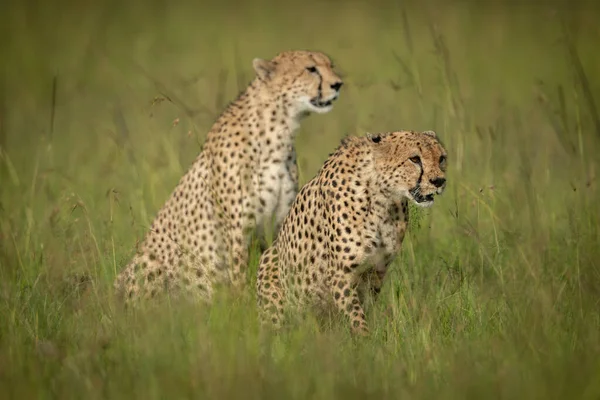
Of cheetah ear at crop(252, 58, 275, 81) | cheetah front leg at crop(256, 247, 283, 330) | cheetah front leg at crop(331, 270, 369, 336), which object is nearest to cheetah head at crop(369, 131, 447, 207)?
cheetah front leg at crop(331, 270, 369, 336)

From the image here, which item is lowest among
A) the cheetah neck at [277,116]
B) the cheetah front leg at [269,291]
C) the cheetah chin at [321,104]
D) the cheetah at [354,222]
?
the cheetah front leg at [269,291]

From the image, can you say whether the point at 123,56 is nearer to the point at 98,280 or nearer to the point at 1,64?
the point at 1,64

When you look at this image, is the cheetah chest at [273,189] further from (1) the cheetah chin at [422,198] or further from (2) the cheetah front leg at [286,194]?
(1) the cheetah chin at [422,198]

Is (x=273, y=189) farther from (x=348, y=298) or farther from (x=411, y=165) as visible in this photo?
(x=411, y=165)

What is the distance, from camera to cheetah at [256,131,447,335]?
4289 mm

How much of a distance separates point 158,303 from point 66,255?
65 cm

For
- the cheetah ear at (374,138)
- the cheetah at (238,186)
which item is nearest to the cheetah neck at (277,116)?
the cheetah at (238,186)

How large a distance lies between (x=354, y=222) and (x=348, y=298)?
32 cm

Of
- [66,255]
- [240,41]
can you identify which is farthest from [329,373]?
[240,41]

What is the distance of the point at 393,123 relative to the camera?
25.9 feet

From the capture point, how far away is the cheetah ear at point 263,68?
5320mm

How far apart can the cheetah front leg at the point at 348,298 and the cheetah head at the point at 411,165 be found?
400mm

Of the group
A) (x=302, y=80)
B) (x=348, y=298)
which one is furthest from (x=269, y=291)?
(x=302, y=80)

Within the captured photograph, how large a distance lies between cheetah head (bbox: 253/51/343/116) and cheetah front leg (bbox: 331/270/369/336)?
1.08 metres
